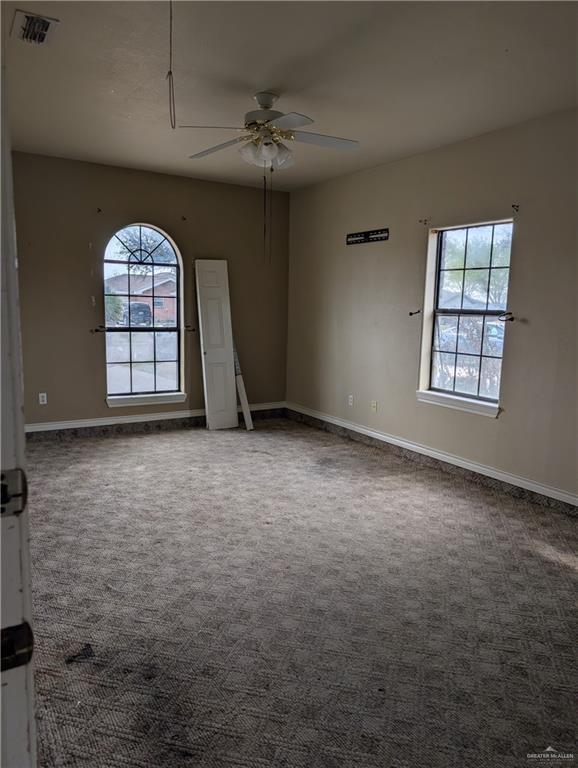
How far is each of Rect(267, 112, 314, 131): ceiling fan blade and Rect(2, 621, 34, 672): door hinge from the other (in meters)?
2.79

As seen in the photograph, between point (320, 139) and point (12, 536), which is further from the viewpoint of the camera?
point (320, 139)

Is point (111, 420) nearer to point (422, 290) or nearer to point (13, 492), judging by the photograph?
point (422, 290)

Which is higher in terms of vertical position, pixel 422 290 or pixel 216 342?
pixel 422 290

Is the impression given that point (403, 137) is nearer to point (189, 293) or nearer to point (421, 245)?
point (421, 245)

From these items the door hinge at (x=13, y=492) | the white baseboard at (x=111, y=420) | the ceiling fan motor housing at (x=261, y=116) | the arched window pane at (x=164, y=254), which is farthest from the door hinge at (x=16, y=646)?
the arched window pane at (x=164, y=254)

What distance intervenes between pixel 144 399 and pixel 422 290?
3.20m

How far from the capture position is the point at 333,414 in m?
6.14

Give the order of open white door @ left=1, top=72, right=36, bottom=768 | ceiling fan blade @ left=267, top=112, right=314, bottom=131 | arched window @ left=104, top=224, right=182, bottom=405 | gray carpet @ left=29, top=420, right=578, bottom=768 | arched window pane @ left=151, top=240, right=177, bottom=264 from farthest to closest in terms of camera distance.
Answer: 1. arched window pane @ left=151, top=240, right=177, bottom=264
2. arched window @ left=104, top=224, right=182, bottom=405
3. ceiling fan blade @ left=267, top=112, right=314, bottom=131
4. gray carpet @ left=29, top=420, right=578, bottom=768
5. open white door @ left=1, top=72, right=36, bottom=768

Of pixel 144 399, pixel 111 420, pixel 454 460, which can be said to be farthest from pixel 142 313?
pixel 454 460

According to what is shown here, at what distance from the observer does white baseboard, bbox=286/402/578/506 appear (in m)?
3.88

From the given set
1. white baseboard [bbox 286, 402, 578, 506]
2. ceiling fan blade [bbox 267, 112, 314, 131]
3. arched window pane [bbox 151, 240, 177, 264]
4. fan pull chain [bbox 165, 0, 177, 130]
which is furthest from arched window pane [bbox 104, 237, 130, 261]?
ceiling fan blade [bbox 267, 112, 314, 131]

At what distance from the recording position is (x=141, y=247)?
5.84 m

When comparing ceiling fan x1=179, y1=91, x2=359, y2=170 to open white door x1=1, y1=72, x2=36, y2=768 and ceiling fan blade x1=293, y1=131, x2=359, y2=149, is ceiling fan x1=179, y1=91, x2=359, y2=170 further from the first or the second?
open white door x1=1, y1=72, x2=36, y2=768

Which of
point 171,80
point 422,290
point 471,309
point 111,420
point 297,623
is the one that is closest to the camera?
point 297,623
